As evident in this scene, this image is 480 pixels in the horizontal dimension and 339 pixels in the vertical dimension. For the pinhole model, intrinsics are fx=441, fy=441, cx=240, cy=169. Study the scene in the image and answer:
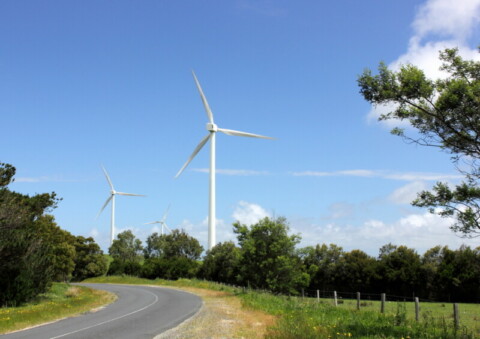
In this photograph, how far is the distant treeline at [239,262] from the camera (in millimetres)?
34938

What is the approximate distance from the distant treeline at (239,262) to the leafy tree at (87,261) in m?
0.22

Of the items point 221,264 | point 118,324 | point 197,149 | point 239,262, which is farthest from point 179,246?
point 118,324

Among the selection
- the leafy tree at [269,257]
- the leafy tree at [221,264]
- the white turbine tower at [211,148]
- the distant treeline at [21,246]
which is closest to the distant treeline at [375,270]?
the leafy tree at [221,264]

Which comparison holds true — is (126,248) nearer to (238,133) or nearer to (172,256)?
(172,256)

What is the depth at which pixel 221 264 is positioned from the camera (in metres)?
78.6

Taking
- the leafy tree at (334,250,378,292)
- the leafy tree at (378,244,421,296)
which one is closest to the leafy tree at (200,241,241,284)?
the leafy tree at (334,250,378,292)

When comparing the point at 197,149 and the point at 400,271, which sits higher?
the point at 197,149

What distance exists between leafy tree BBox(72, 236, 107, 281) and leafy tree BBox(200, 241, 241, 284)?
2978 cm

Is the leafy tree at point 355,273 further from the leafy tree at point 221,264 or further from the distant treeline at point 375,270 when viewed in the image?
the leafy tree at point 221,264

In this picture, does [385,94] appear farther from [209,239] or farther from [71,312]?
[209,239]

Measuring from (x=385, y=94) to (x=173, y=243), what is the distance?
109 m

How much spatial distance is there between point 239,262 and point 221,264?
34114 millimetres

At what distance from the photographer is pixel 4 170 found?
122 feet

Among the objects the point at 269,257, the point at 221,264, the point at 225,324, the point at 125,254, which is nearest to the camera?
the point at 225,324
